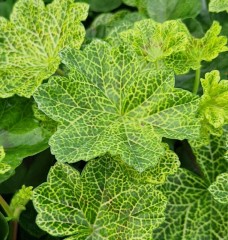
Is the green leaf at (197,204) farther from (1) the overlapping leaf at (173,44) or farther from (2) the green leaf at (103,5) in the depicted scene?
(2) the green leaf at (103,5)

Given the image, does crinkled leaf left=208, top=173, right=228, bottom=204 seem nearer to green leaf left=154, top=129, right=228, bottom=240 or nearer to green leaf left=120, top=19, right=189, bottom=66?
green leaf left=154, top=129, right=228, bottom=240

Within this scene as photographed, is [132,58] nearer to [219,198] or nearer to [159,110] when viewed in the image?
[159,110]

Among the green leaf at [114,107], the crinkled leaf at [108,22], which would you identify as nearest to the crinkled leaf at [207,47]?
the green leaf at [114,107]

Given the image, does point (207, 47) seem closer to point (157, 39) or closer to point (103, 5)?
point (157, 39)

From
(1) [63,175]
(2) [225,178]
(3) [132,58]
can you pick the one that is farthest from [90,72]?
(2) [225,178]

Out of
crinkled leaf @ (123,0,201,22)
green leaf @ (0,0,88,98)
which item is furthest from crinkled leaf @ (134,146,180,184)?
crinkled leaf @ (123,0,201,22)

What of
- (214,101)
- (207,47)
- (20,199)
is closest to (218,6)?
(207,47)
